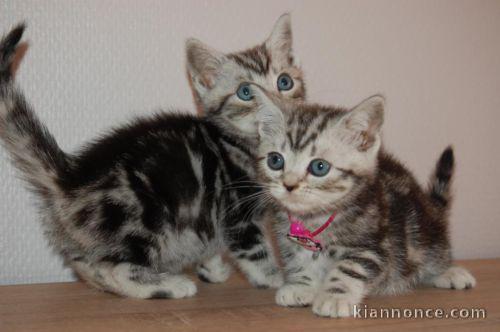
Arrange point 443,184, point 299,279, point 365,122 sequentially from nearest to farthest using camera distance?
point 365,122 → point 299,279 → point 443,184

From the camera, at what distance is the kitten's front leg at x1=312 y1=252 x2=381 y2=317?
136cm

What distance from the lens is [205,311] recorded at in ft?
4.66

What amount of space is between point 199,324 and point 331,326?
1.04ft

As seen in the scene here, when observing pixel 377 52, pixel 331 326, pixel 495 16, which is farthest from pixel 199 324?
pixel 495 16

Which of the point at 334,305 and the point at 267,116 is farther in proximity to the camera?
the point at 267,116

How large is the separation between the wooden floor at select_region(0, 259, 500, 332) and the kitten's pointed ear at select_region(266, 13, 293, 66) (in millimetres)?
826

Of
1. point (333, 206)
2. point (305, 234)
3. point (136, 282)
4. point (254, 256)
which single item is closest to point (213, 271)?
point (254, 256)

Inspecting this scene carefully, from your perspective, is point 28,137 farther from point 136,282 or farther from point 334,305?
point 334,305

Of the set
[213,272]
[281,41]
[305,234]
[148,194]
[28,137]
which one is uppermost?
[281,41]

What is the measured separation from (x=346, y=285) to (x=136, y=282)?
0.61 m

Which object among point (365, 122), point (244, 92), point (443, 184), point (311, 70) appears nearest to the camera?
point (365, 122)

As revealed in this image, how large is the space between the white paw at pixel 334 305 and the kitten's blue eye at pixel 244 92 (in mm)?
760

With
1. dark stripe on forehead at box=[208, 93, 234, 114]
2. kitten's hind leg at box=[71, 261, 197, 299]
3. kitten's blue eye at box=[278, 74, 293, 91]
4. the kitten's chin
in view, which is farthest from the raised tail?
kitten's blue eye at box=[278, 74, 293, 91]

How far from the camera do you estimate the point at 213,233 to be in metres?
1.73
